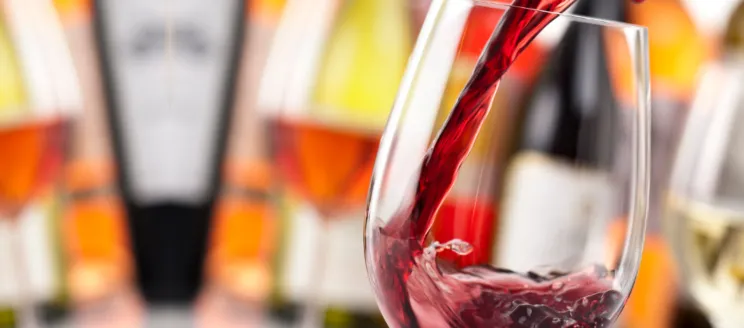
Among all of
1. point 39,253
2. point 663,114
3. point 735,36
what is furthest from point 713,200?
point 39,253

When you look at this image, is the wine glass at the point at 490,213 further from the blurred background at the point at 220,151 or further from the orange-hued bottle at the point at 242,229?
the orange-hued bottle at the point at 242,229

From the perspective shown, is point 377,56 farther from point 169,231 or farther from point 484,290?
point 484,290

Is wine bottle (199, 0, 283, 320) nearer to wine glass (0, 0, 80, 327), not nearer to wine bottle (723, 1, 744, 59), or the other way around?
wine glass (0, 0, 80, 327)

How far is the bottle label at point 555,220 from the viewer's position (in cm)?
42

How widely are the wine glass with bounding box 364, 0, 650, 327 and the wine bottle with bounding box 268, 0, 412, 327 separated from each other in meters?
0.35

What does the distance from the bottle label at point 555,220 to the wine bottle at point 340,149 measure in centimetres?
31

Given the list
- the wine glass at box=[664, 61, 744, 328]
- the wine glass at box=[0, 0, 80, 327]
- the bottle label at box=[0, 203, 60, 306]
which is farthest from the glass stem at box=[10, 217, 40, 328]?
the wine glass at box=[664, 61, 744, 328]

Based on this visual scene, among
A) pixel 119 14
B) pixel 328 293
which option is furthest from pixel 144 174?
pixel 328 293

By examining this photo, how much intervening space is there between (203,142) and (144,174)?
9 cm

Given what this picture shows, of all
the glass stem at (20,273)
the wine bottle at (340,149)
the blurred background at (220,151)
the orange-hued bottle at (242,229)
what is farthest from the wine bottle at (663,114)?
the glass stem at (20,273)

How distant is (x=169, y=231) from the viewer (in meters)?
1.11

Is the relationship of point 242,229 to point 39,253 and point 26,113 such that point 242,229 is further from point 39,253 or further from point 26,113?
point 26,113

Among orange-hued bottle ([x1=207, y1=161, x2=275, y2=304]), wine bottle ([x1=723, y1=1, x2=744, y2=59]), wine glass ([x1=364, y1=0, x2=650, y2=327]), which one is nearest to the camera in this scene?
wine glass ([x1=364, y1=0, x2=650, y2=327])

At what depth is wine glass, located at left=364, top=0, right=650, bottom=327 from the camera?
392 mm
